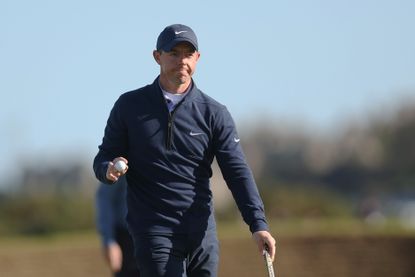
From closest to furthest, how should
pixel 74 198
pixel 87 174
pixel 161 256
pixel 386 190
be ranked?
pixel 161 256 → pixel 74 198 → pixel 386 190 → pixel 87 174

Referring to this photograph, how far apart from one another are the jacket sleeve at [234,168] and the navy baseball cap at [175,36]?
0.55 metres

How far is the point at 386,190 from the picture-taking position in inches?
3243

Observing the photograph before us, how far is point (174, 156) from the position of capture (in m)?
8.31

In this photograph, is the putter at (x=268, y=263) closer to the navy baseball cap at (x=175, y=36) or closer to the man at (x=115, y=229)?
the navy baseball cap at (x=175, y=36)

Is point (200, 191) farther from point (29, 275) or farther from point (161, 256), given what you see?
point (29, 275)

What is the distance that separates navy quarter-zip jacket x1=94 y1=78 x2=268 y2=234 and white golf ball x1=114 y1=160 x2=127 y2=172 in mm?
426

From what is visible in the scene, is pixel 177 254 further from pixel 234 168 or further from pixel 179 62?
pixel 179 62

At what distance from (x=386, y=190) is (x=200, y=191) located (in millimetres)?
74895

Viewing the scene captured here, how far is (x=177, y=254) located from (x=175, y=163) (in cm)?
59

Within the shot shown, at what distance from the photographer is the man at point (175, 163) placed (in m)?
8.28

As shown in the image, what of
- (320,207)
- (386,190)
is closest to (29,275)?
(320,207)

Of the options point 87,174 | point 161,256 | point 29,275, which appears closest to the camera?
point 161,256

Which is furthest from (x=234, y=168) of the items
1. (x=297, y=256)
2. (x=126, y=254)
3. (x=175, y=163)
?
(x=297, y=256)

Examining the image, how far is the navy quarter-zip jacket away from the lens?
27.3ft
